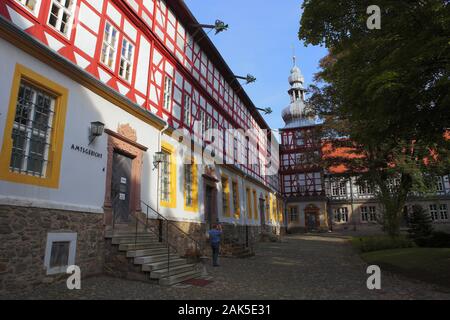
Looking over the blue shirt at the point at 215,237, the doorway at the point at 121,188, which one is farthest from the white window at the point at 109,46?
the blue shirt at the point at 215,237

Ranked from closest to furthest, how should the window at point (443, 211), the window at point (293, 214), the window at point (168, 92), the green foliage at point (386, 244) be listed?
the window at point (168, 92) → the green foliage at point (386, 244) → the window at point (443, 211) → the window at point (293, 214)

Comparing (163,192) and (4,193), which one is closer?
(4,193)

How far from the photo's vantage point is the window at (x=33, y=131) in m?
7.23

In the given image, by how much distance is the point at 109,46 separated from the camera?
1077 centimetres

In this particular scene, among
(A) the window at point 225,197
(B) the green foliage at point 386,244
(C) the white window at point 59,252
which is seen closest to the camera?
(C) the white window at point 59,252

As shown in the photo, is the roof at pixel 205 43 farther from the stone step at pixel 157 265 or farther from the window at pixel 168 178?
the stone step at pixel 157 265

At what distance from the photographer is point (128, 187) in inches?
444

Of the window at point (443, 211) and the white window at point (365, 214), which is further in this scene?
the white window at point (365, 214)

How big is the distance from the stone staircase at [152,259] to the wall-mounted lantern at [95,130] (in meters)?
2.71

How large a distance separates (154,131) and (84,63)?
3866mm

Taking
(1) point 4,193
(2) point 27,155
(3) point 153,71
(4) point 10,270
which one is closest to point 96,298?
(4) point 10,270

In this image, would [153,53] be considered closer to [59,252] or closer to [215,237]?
[215,237]

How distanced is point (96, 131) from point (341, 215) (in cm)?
3896

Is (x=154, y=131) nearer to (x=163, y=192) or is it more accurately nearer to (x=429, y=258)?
(x=163, y=192)
